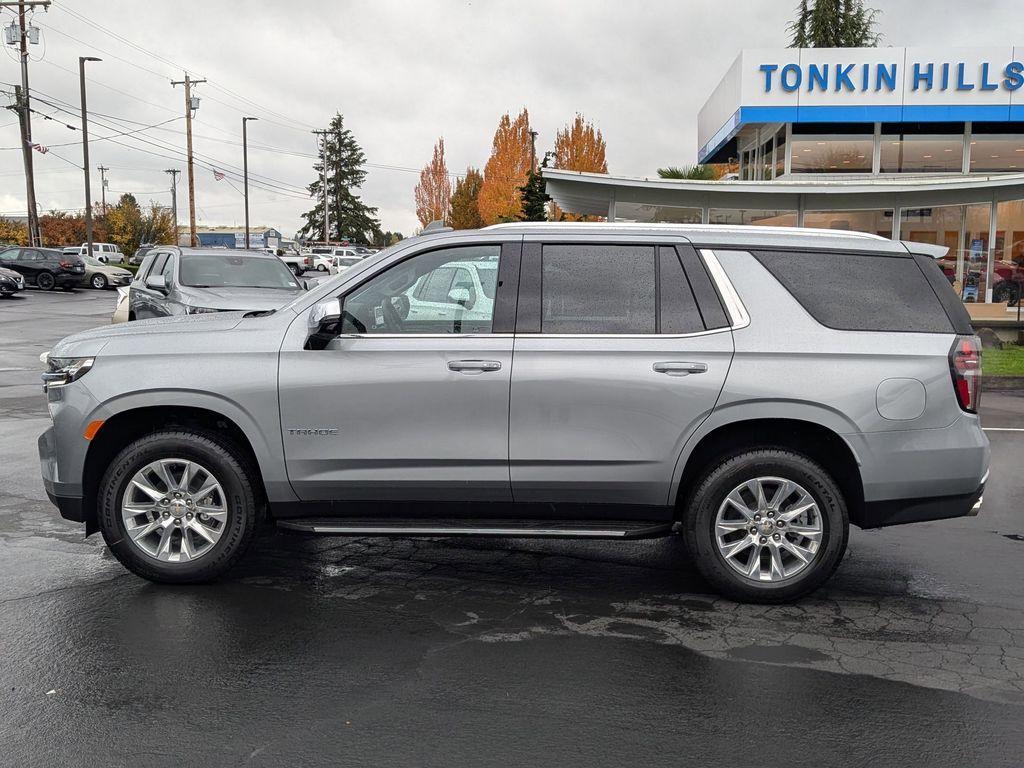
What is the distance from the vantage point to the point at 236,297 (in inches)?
509

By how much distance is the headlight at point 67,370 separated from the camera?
5.17m

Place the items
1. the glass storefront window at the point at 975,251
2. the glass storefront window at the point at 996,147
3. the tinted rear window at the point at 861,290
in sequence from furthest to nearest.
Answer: the glass storefront window at the point at 996,147, the glass storefront window at the point at 975,251, the tinted rear window at the point at 861,290

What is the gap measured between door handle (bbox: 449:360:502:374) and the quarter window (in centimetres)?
18

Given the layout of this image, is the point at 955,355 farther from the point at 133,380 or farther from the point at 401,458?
the point at 133,380

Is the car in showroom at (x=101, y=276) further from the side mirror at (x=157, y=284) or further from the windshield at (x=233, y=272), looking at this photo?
the side mirror at (x=157, y=284)

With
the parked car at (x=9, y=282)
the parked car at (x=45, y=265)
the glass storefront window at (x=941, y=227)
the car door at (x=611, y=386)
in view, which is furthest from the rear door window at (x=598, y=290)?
the parked car at (x=45, y=265)

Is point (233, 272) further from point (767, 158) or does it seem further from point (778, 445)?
point (767, 158)

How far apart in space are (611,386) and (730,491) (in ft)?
2.70

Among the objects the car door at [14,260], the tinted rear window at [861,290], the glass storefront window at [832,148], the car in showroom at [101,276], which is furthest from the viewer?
the car in showroom at [101,276]

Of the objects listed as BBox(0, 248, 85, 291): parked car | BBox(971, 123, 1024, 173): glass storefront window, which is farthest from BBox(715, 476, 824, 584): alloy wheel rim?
BBox(0, 248, 85, 291): parked car

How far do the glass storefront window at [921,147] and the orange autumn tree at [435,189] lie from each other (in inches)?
2364

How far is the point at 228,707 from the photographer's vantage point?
383cm

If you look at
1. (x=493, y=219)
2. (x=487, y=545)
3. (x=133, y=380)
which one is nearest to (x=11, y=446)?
(x=133, y=380)

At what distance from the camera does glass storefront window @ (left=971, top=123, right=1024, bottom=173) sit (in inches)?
1174
